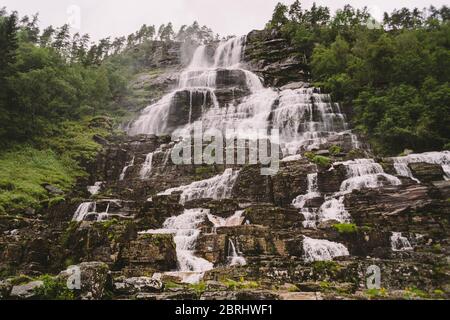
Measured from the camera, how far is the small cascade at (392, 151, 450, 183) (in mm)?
19656

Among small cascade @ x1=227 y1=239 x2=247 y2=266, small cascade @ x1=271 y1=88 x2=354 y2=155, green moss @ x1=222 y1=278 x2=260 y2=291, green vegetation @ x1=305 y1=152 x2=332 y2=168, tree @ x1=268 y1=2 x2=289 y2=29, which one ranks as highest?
tree @ x1=268 y1=2 x2=289 y2=29

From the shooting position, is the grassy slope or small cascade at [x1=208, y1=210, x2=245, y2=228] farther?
the grassy slope

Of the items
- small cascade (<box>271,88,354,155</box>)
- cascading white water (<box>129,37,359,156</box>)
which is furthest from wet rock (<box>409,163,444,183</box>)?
small cascade (<box>271,88,354,155</box>)

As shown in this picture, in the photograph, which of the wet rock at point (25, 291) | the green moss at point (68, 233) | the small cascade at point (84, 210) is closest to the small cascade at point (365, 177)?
the green moss at point (68, 233)

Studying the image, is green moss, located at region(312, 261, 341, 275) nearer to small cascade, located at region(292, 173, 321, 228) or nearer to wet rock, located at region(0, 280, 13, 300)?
small cascade, located at region(292, 173, 321, 228)

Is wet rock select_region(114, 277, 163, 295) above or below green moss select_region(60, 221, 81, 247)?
below

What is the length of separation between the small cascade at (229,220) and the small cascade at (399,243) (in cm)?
588

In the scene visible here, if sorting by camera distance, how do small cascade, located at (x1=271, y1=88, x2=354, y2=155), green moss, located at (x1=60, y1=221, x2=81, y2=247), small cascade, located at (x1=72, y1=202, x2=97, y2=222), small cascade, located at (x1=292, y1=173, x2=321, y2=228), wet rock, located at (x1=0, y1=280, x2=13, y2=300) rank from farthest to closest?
small cascade, located at (x1=271, y1=88, x2=354, y2=155) → small cascade, located at (x1=72, y1=202, x2=97, y2=222) → small cascade, located at (x1=292, y1=173, x2=321, y2=228) → green moss, located at (x1=60, y1=221, x2=81, y2=247) → wet rock, located at (x1=0, y1=280, x2=13, y2=300)

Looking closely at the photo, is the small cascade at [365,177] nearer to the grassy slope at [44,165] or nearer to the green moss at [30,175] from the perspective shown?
the grassy slope at [44,165]

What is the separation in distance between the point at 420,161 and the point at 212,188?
36.8 feet

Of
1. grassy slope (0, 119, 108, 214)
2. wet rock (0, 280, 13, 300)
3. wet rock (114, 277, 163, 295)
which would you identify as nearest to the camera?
wet rock (0, 280, 13, 300)

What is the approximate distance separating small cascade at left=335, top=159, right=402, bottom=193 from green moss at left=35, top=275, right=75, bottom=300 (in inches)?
532

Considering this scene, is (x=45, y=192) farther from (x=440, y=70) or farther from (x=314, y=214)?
(x=440, y=70)

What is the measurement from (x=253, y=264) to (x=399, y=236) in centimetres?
580
